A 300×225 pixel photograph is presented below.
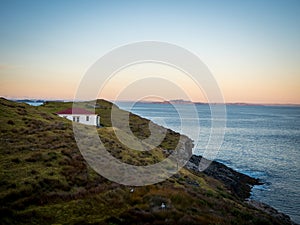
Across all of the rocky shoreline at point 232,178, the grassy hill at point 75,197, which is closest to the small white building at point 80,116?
the rocky shoreline at point 232,178

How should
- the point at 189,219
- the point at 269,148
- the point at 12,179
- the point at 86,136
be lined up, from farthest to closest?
the point at 269,148
the point at 86,136
the point at 12,179
the point at 189,219

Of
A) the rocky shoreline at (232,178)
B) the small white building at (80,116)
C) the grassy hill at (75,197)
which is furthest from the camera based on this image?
the small white building at (80,116)

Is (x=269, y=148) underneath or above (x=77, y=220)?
underneath

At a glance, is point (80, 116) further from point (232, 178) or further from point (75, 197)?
point (75, 197)

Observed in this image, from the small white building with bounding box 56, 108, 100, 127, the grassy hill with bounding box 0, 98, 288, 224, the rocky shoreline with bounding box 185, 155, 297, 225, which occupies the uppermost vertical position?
the small white building with bounding box 56, 108, 100, 127

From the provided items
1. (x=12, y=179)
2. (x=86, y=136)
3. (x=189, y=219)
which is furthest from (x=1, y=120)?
(x=189, y=219)

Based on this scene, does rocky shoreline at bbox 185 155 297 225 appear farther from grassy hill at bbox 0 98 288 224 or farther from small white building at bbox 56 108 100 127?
grassy hill at bbox 0 98 288 224

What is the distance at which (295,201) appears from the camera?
3900 centimetres

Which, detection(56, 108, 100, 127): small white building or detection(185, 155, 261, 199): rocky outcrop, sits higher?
detection(56, 108, 100, 127): small white building

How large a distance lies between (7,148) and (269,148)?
73493 mm

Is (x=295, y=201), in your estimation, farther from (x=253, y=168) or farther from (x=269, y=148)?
(x=269, y=148)

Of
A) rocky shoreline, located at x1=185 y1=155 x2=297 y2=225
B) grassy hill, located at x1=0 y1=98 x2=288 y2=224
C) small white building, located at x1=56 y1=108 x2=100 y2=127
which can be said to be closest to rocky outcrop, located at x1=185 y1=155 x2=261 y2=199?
rocky shoreline, located at x1=185 y1=155 x2=297 y2=225

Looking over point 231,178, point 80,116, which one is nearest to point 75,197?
point 231,178

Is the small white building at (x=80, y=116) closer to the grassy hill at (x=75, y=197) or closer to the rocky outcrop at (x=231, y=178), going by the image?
the rocky outcrop at (x=231, y=178)
